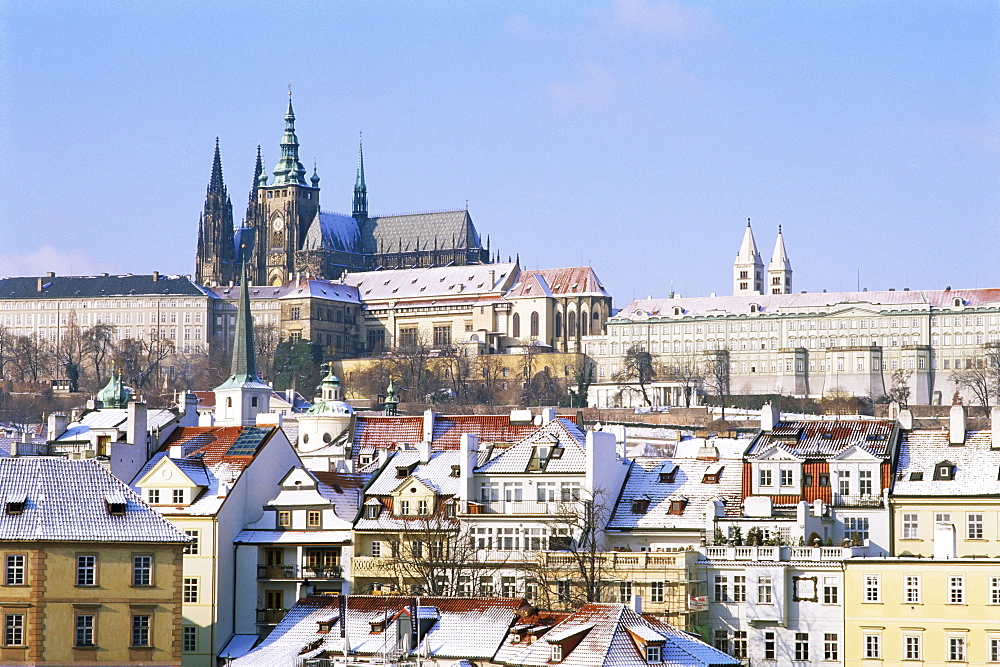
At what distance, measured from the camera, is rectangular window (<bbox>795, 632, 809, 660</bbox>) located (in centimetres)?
5431

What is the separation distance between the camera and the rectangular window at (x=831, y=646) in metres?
54.0

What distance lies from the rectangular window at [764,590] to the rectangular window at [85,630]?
16.4m

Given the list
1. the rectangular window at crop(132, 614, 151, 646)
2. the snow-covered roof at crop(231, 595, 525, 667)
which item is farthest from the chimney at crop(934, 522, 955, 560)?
the rectangular window at crop(132, 614, 151, 646)

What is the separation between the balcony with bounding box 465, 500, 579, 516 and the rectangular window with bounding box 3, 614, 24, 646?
14.9m

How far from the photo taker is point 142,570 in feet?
172

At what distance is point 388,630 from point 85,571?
25.0 ft

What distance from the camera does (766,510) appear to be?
58.8 m

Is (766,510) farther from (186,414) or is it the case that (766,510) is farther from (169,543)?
(186,414)

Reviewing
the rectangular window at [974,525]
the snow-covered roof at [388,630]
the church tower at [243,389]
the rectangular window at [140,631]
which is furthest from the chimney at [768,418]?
the church tower at [243,389]

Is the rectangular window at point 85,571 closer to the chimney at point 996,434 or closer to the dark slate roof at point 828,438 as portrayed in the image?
the dark slate roof at point 828,438

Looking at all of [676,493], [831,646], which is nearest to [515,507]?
[676,493]

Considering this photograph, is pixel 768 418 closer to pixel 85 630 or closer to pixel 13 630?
pixel 85 630

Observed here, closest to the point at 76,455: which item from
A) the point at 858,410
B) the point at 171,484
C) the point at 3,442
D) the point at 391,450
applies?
the point at 171,484

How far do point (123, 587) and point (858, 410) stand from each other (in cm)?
14866
